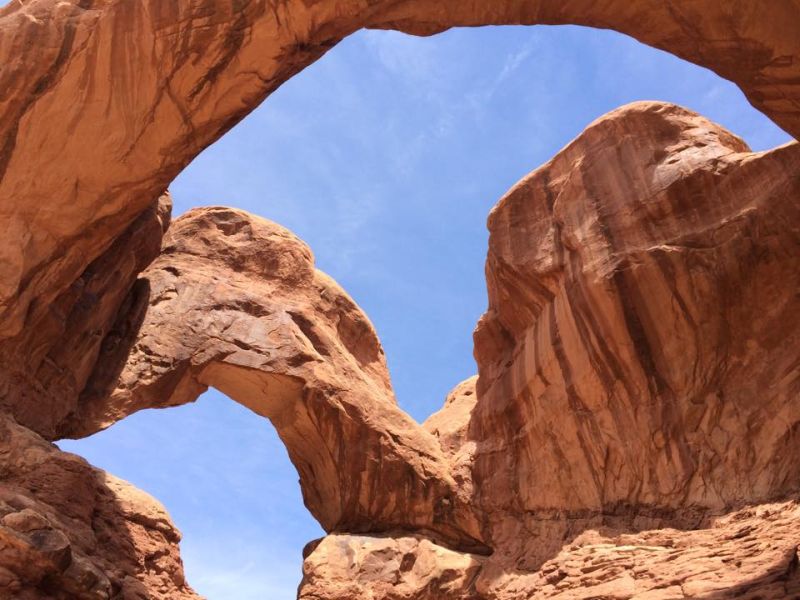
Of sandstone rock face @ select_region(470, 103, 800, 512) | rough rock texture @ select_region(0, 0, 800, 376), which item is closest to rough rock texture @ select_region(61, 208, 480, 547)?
sandstone rock face @ select_region(470, 103, 800, 512)

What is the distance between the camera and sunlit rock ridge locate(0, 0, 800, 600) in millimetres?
13734

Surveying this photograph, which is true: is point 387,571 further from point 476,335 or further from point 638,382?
point 638,382

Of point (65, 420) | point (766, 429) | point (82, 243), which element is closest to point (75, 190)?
point (82, 243)

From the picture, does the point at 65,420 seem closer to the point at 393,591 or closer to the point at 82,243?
the point at 82,243

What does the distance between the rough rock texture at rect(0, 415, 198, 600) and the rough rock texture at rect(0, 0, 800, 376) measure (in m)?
2.43

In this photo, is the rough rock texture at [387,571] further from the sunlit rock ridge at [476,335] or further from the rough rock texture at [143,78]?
the rough rock texture at [143,78]

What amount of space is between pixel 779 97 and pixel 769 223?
385 centimetres

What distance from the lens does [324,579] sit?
60.6 feet

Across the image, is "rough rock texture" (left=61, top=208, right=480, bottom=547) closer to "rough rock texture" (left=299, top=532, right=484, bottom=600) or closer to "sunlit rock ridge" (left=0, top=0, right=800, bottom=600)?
"sunlit rock ridge" (left=0, top=0, right=800, bottom=600)

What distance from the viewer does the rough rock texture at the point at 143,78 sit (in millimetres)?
12966

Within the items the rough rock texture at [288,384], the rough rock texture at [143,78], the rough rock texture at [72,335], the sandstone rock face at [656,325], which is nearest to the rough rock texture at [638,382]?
the sandstone rock face at [656,325]

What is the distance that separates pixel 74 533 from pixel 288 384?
6.93 meters

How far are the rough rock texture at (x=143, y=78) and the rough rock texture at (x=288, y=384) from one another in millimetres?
4150

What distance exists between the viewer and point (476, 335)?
22141mm
